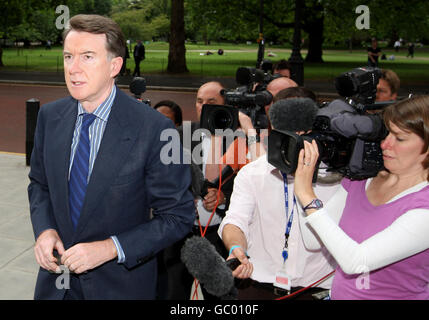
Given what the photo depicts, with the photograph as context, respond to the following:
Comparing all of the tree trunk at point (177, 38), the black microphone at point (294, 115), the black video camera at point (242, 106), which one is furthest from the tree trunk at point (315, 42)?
the black microphone at point (294, 115)

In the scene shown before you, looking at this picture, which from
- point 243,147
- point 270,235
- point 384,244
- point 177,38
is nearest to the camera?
point 384,244

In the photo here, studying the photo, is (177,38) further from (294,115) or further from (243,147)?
(294,115)

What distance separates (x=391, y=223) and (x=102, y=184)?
1.22m

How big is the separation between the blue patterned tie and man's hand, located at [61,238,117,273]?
7.9 inches

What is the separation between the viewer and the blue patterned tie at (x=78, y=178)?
2.12 meters

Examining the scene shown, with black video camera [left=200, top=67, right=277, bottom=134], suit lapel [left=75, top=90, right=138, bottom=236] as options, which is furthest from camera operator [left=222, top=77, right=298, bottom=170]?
suit lapel [left=75, top=90, right=138, bottom=236]

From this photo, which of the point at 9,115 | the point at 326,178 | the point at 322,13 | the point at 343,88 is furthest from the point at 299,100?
the point at 322,13

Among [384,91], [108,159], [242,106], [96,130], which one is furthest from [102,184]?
[384,91]

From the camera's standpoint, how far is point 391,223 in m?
2.10

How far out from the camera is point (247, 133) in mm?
3307

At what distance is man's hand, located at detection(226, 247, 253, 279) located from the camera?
222cm

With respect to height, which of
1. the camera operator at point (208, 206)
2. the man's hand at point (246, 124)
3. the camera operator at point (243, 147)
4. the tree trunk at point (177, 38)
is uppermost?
the tree trunk at point (177, 38)

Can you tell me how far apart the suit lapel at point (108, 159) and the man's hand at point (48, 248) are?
91 millimetres

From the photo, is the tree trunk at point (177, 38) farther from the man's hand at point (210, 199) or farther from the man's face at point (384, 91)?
the man's hand at point (210, 199)
